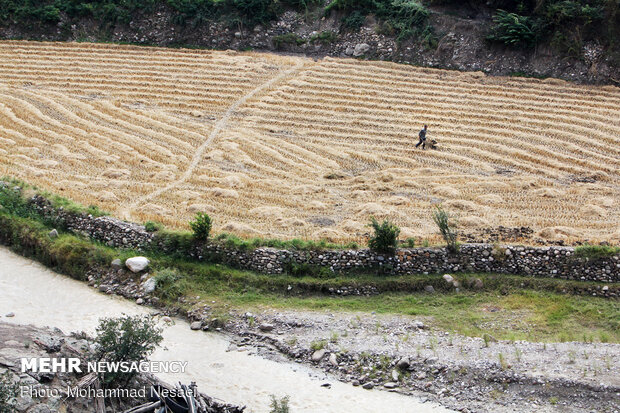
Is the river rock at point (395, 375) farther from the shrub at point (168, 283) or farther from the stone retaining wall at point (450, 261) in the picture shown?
the shrub at point (168, 283)

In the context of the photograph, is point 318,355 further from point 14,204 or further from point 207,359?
point 14,204

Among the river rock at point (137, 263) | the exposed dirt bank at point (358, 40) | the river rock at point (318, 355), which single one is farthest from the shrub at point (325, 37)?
the river rock at point (318, 355)

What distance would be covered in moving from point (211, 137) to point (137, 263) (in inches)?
526

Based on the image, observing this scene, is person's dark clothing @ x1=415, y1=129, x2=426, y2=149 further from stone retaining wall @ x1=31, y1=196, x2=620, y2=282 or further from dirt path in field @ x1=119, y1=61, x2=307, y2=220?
stone retaining wall @ x1=31, y1=196, x2=620, y2=282

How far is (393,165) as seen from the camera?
3406 cm

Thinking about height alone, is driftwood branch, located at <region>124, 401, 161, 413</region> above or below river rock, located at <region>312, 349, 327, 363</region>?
above

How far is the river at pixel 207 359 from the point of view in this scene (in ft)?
63.2

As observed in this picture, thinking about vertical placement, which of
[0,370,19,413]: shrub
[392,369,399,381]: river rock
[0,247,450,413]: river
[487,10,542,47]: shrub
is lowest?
Result: [0,247,450,413]: river

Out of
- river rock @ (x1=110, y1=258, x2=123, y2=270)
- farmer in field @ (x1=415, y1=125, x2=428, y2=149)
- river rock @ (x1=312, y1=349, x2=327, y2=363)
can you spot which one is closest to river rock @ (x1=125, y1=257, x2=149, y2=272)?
river rock @ (x1=110, y1=258, x2=123, y2=270)

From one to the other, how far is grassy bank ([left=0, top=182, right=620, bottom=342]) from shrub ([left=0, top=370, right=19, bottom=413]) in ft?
28.7

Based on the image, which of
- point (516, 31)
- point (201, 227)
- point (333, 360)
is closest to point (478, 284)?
point (333, 360)

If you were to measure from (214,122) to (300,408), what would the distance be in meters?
23.3

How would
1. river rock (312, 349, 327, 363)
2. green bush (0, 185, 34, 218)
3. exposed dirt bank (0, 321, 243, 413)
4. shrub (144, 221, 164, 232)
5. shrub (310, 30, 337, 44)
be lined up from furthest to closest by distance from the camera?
1. shrub (310, 30, 337, 44)
2. green bush (0, 185, 34, 218)
3. shrub (144, 221, 164, 232)
4. river rock (312, 349, 327, 363)
5. exposed dirt bank (0, 321, 243, 413)

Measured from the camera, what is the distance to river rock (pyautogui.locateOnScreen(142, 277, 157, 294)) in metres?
24.4
